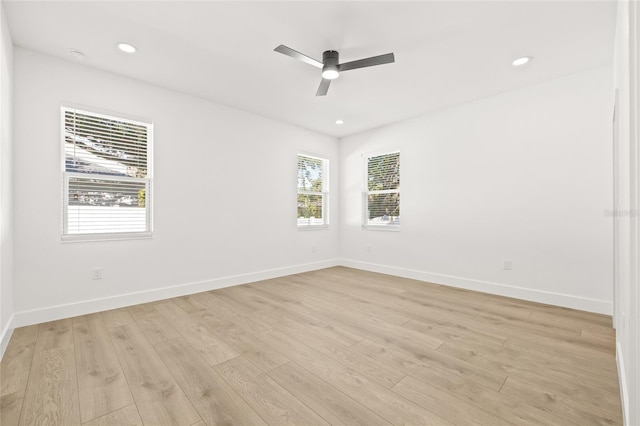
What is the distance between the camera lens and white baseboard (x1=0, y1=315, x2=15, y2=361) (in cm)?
211

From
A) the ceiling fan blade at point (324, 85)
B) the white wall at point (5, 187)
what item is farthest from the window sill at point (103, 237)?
the ceiling fan blade at point (324, 85)

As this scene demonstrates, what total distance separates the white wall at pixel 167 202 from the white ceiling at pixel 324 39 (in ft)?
1.03

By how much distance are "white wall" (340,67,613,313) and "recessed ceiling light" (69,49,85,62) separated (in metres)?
4.27

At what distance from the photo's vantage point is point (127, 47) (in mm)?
2678

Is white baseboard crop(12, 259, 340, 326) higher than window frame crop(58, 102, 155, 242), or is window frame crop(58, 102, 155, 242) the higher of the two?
window frame crop(58, 102, 155, 242)

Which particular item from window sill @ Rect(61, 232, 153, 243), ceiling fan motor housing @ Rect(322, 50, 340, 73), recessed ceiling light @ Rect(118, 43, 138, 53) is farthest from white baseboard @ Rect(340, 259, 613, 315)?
recessed ceiling light @ Rect(118, 43, 138, 53)

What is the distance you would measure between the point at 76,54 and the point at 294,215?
3415 millimetres

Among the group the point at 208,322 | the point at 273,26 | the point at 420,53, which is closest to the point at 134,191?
the point at 208,322

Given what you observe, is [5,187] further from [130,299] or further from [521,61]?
[521,61]

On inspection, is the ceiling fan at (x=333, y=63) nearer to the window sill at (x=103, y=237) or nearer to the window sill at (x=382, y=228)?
the window sill at (x=103, y=237)

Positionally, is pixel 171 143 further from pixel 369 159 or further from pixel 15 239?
pixel 369 159

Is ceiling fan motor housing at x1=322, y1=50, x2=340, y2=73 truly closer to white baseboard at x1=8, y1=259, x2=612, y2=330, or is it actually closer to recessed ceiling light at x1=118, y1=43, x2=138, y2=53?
recessed ceiling light at x1=118, y1=43, x2=138, y2=53

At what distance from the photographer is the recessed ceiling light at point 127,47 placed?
2646 millimetres

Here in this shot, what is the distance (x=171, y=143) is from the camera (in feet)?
11.9
